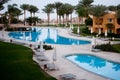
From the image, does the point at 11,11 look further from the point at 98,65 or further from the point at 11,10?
the point at 98,65

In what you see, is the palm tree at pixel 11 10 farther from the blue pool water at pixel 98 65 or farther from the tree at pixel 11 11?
the blue pool water at pixel 98 65

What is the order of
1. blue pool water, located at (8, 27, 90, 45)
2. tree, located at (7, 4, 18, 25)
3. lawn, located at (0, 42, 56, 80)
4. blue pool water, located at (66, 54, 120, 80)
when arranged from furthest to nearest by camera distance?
1. tree, located at (7, 4, 18, 25)
2. blue pool water, located at (8, 27, 90, 45)
3. blue pool water, located at (66, 54, 120, 80)
4. lawn, located at (0, 42, 56, 80)

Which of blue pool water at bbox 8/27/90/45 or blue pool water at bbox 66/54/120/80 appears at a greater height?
blue pool water at bbox 8/27/90/45

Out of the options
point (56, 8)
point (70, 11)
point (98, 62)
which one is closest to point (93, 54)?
point (98, 62)

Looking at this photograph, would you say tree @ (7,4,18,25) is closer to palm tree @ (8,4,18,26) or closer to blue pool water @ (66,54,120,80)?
palm tree @ (8,4,18,26)

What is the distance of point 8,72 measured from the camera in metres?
16.9

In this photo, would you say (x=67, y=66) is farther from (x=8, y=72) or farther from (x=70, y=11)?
(x=70, y=11)

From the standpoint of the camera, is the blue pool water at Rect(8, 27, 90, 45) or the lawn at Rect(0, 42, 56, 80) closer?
the lawn at Rect(0, 42, 56, 80)

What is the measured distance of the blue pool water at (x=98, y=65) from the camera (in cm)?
1938

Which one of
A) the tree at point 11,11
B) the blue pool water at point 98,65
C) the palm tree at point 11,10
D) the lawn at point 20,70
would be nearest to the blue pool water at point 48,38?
the blue pool water at point 98,65

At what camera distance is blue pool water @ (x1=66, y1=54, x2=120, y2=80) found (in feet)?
63.6

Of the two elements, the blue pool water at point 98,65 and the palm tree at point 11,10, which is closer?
the blue pool water at point 98,65

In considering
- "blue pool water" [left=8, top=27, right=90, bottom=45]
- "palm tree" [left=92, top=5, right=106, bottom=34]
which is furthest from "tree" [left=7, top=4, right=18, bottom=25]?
"palm tree" [left=92, top=5, right=106, bottom=34]

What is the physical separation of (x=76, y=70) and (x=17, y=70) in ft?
15.7
